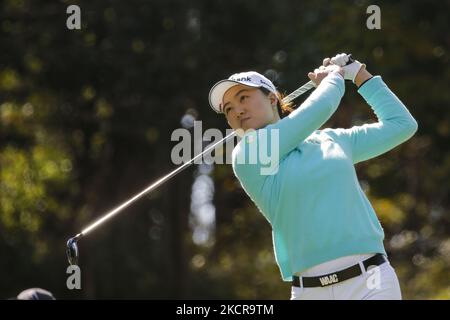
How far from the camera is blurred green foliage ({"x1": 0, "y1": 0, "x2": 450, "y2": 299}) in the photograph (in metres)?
16.1

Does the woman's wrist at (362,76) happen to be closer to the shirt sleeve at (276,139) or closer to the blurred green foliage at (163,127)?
the shirt sleeve at (276,139)

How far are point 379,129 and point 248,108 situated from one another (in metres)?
0.59

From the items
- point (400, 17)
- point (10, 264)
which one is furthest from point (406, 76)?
point (10, 264)

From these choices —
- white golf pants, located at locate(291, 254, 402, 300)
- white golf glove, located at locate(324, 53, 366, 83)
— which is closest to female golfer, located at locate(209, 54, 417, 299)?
white golf pants, located at locate(291, 254, 402, 300)

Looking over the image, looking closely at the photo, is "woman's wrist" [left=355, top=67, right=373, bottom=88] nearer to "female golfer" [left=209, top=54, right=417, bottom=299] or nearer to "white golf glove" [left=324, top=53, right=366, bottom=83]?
"white golf glove" [left=324, top=53, right=366, bottom=83]

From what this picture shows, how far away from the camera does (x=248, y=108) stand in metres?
4.52

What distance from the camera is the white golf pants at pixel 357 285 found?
3.99 m

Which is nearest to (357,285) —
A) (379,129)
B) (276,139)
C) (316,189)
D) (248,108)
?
A: (316,189)

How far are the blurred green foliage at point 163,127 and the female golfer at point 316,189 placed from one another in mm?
10592

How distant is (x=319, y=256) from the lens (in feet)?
13.1

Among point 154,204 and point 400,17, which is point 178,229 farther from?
point 400,17

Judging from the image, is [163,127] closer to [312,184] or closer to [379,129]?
[379,129]

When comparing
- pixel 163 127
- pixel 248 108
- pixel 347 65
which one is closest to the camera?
pixel 248 108

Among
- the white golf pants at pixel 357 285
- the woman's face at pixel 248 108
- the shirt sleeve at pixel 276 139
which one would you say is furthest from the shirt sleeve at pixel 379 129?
the white golf pants at pixel 357 285
